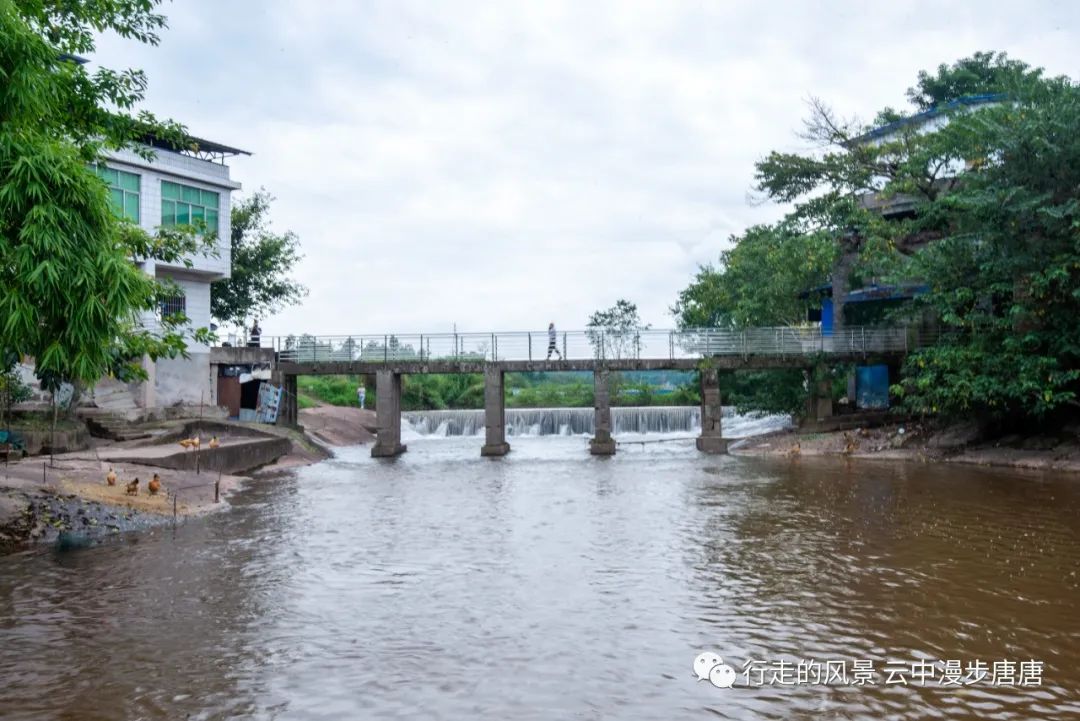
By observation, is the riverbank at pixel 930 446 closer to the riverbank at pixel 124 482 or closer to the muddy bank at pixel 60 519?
the riverbank at pixel 124 482

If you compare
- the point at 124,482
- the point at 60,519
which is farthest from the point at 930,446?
the point at 60,519

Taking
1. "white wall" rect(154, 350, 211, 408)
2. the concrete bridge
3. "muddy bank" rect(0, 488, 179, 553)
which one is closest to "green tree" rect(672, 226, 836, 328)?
the concrete bridge

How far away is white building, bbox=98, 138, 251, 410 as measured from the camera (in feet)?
93.7

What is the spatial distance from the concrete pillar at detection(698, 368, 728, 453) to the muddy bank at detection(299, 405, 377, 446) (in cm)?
1577

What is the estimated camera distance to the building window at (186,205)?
2959 centimetres

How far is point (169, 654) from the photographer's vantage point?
8.19 metres

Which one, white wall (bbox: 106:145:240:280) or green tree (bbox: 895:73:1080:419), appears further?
white wall (bbox: 106:145:240:280)

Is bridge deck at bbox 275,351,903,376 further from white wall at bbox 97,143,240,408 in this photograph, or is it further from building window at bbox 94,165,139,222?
building window at bbox 94,165,139,222

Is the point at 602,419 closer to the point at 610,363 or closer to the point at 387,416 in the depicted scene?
the point at 610,363

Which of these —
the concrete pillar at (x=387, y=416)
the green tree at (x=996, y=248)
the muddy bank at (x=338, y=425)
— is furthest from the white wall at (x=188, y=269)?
the green tree at (x=996, y=248)

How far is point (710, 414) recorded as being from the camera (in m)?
31.5

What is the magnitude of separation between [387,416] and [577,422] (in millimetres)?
11571

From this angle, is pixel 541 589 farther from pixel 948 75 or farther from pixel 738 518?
pixel 948 75

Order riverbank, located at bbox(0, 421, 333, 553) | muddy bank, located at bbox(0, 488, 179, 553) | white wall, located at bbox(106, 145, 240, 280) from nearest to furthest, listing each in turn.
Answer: muddy bank, located at bbox(0, 488, 179, 553) < riverbank, located at bbox(0, 421, 333, 553) < white wall, located at bbox(106, 145, 240, 280)
